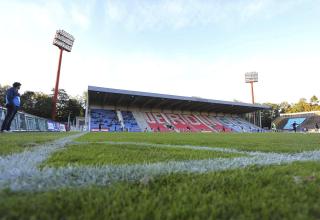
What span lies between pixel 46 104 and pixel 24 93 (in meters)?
5.44

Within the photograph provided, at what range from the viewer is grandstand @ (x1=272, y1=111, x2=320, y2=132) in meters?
60.5

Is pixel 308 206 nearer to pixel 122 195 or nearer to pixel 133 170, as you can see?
pixel 122 195

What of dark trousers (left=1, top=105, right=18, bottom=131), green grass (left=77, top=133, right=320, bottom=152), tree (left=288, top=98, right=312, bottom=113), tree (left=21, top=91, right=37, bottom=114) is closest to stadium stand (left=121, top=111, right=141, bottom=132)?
tree (left=21, top=91, right=37, bottom=114)

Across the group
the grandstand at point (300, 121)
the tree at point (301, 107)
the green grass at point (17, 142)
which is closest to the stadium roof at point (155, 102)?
the grandstand at point (300, 121)

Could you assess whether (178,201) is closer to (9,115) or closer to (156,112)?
(9,115)

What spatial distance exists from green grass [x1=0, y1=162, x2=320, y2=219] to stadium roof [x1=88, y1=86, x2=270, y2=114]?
33.3 meters

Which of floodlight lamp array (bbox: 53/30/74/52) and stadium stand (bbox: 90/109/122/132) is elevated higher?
floodlight lamp array (bbox: 53/30/74/52)

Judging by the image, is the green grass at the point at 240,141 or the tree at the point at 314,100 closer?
the green grass at the point at 240,141

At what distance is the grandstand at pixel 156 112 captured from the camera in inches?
1454

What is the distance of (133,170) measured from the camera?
7.16ft

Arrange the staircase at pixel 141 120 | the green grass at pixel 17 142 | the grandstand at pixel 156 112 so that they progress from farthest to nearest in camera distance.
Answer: the staircase at pixel 141 120, the grandstand at pixel 156 112, the green grass at pixel 17 142

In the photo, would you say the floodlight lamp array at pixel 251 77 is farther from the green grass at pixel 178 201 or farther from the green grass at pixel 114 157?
the green grass at pixel 178 201

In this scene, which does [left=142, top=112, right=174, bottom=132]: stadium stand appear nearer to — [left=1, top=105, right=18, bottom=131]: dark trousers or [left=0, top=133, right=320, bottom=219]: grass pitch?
[left=1, top=105, right=18, bottom=131]: dark trousers

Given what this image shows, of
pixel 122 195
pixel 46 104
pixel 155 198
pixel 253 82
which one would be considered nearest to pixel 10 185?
pixel 122 195
